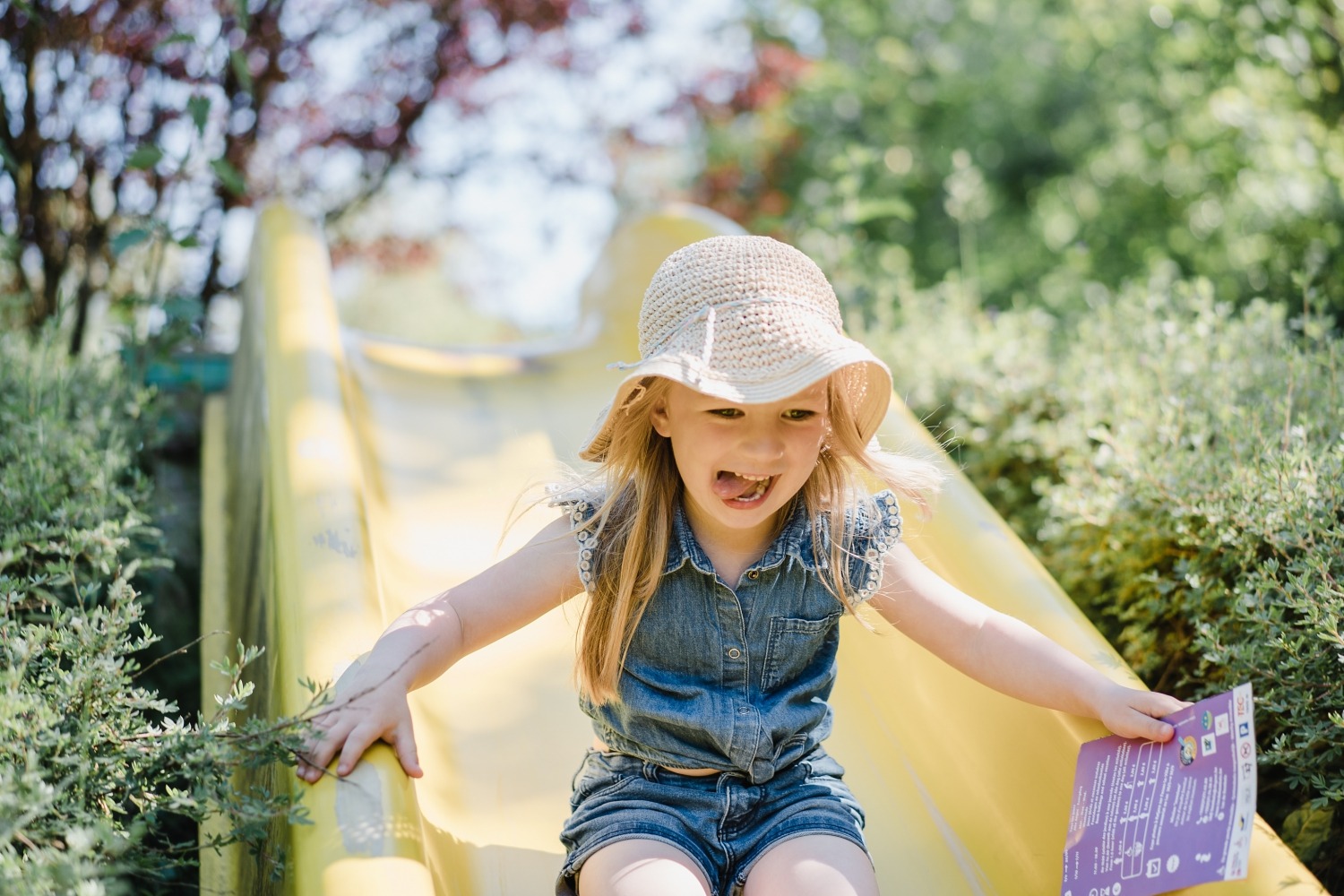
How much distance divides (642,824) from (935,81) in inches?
268

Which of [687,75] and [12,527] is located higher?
[687,75]

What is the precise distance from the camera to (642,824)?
5.72 ft

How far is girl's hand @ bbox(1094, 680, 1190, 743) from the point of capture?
1747 millimetres

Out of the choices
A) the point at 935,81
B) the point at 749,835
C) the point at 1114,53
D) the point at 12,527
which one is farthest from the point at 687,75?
the point at 749,835

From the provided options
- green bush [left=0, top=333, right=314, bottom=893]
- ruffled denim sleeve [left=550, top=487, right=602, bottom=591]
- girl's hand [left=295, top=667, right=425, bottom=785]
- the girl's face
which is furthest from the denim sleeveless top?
green bush [left=0, top=333, right=314, bottom=893]

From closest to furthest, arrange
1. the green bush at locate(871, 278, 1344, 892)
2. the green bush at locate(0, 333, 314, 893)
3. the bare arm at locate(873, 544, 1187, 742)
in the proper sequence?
1. the green bush at locate(0, 333, 314, 893)
2. the bare arm at locate(873, 544, 1187, 742)
3. the green bush at locate(871, 278, 1344, 892)

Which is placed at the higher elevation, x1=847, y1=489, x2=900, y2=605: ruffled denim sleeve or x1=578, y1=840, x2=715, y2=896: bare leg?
x1=847, y1=489, x2=900, y2=605: ruffled denim sleeve

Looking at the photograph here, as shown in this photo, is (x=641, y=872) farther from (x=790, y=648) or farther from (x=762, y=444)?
(x=762, y=444)

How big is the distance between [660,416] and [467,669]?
2.94 feet

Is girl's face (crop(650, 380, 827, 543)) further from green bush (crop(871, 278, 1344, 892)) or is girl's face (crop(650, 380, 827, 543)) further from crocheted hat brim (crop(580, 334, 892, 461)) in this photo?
green bush (crop(871, 278, 1344, 892))

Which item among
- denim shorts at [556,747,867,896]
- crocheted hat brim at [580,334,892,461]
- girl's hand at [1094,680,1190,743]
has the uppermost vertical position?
crocheted hat brim at [580,334,892,461]

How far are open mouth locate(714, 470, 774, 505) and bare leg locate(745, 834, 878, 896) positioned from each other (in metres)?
0.50

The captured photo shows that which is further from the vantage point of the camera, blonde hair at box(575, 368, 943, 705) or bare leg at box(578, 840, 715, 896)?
blonde hair at box(575, 368, 943, 705)

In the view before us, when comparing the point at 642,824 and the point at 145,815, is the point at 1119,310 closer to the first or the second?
the point at 642,824
